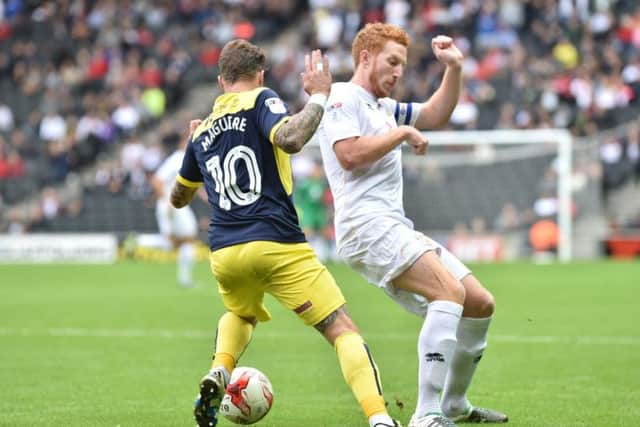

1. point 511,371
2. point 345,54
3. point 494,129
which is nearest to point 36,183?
point 345,54

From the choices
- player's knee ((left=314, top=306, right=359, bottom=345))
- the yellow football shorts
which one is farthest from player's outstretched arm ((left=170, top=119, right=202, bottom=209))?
player's knee ((left=314, top=306, right=359, bottom=345))

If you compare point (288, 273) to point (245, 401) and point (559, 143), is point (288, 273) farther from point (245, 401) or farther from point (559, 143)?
point (559, 143)

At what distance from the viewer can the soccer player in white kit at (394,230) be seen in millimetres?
6902

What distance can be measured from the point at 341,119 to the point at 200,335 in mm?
6230

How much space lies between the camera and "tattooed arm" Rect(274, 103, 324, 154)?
653cm

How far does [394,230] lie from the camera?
23.1ft

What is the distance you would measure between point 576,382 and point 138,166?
22273 mm

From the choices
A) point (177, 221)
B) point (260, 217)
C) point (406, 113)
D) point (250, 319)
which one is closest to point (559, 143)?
point (177, 221)

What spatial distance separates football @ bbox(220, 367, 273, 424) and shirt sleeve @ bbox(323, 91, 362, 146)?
1.57m

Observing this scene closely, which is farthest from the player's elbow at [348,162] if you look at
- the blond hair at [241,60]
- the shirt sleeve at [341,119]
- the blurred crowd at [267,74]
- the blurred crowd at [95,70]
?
the blurred crowd at [95,70]

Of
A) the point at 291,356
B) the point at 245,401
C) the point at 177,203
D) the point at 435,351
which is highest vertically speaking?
the point at 177,203

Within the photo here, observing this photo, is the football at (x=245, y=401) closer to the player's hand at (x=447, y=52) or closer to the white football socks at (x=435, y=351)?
the white football socks at (x=435, y=351)

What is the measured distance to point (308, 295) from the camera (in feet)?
22.5

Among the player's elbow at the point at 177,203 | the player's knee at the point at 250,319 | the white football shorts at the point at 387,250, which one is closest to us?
the white football shorts at the point at 387,250
